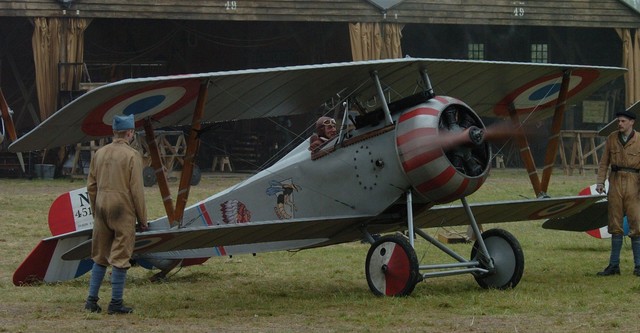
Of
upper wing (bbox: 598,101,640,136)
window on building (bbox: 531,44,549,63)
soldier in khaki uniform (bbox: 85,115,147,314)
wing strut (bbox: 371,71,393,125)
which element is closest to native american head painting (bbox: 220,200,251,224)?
wing strut (bbox: 371,71,393,125)

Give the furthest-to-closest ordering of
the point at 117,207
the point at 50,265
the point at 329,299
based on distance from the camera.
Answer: the point at 50,265 < the point at 329,299 < the point at 117,207

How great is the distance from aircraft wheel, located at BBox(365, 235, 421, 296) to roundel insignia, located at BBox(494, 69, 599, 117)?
9.00 feet

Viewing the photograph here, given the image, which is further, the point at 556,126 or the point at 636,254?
the point at 556,126

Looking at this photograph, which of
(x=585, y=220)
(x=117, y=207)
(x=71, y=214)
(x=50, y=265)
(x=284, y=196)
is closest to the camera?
(x=117, y=207)

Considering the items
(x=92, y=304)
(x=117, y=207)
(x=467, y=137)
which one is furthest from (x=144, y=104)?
(x=467, y=137)

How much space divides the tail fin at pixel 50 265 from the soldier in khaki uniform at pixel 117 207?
0.86 meters

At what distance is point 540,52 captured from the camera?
36.2 metres

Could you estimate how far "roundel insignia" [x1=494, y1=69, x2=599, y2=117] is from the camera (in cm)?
1153

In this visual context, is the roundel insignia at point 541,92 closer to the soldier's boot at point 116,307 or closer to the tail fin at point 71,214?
the tail fin at point 71,214

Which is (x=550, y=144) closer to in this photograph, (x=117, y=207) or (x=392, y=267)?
(x=392, y=267)

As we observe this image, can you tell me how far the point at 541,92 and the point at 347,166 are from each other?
265 centimetres

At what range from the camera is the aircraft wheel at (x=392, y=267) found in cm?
948

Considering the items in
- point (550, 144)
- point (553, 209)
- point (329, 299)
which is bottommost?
point (329, 299)

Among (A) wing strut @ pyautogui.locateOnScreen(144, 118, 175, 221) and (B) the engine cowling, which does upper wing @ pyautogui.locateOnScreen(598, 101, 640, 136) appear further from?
(A) wing strut @ pyautogui.locateOnScreen(144, 118, 175, 221)
